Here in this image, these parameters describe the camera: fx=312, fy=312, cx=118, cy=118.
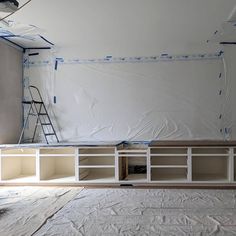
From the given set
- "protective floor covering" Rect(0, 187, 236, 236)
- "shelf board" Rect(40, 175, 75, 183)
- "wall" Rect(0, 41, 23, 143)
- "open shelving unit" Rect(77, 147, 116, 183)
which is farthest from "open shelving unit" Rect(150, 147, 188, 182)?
"wall" Rect(0, 41, 23, 143)

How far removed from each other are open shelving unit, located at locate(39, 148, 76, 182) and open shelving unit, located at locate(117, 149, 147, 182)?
694 mm

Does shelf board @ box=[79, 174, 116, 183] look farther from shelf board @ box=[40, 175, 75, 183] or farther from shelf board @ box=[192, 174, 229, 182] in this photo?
shelf board @ box=[192, 174, 229, 182]

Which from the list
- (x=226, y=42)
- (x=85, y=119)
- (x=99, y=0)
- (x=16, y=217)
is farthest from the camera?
(x=85, y=119)

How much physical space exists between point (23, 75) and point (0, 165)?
157cm

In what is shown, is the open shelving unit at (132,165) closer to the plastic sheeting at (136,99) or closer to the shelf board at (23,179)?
the plastic sheeting at (136,99)

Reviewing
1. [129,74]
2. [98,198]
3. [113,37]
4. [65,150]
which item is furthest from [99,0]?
[65,150]

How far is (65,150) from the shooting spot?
4875mm

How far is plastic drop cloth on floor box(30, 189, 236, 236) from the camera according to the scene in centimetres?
256

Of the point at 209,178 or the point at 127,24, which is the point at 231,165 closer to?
the point at 209,178

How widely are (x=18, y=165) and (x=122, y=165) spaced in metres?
1.64

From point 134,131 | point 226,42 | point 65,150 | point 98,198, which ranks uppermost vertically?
point 226,42

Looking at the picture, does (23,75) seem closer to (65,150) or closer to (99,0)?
(65,150)

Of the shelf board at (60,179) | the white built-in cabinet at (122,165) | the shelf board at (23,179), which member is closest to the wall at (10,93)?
the white built-in cabinet at (122,165)

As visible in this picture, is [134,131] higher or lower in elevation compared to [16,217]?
higher
